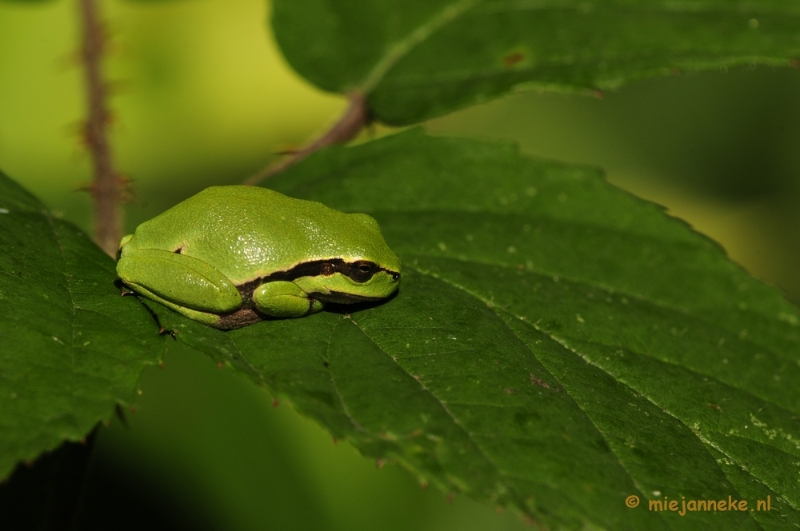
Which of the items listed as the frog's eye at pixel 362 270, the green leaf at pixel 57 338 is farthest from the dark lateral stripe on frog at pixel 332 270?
the green leaf at pixel 57 338

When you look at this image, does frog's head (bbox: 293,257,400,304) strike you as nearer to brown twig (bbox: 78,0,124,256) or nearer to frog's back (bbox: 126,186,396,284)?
frog's back (bbox: 126,186,396,284)

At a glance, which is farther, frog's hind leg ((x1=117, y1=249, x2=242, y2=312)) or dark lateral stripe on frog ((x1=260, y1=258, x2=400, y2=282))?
dark lateral stripe on frog ((x1=260, y1=258, x2=400, y2=282))

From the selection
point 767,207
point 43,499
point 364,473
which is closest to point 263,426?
point 364,473

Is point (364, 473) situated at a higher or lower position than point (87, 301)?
lower

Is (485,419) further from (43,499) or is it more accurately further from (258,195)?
(43,499)

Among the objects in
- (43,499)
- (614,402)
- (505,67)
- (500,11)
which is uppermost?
(500,11)

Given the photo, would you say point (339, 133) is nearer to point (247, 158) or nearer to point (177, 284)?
point (177, 284)

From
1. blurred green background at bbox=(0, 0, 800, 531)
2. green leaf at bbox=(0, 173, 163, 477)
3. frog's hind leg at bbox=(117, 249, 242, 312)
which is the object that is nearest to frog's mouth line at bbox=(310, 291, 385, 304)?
frog's hind leg at bbox=(117, 249, 242, 312)

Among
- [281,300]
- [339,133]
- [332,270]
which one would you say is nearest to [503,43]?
[339,133]
